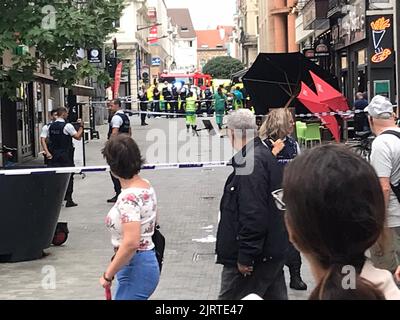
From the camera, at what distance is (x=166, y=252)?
9203 mm

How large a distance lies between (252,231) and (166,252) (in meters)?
4.69

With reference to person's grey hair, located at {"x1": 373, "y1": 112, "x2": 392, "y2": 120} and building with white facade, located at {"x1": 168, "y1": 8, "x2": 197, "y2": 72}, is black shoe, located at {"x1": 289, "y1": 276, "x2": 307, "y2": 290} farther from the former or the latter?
building with white facade, located at {"x1": 168, "y1": 8, "x2": 197, "y2": 72}

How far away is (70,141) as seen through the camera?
12844 millimetres

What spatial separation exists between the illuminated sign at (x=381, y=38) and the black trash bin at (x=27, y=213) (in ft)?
45.5

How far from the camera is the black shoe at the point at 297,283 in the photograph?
7.12 metres

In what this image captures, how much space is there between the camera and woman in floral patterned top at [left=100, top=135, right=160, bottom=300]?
440cm

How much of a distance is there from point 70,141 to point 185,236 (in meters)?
3.55

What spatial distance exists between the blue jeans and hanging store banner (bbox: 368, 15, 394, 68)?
675 inches

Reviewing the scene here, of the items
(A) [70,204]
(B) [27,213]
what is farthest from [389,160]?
(A) [70,204]

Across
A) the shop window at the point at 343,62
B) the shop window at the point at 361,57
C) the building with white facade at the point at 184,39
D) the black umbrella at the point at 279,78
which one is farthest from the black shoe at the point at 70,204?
the building with white facade at the point at 184,39

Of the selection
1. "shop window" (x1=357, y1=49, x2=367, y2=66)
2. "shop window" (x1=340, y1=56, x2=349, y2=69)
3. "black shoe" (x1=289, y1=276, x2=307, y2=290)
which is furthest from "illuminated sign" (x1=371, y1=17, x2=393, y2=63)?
"black shoe" (x1=289, y1=276, x2=307, y2=290)

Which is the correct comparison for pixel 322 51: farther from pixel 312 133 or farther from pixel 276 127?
pixel 276 127

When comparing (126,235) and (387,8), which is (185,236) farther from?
(387,8)
